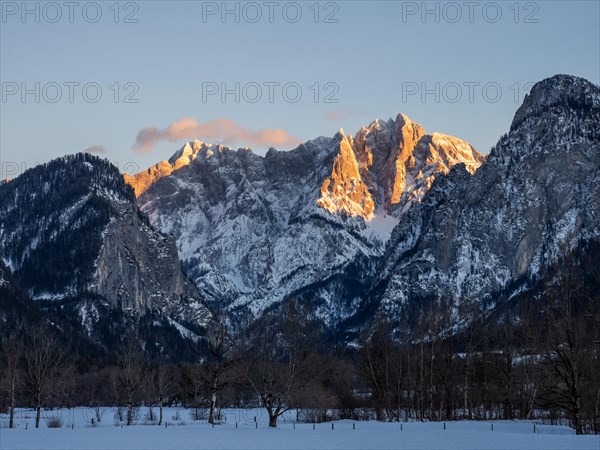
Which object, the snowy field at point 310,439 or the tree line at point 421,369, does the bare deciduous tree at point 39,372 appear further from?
the snowy field at point 310,439

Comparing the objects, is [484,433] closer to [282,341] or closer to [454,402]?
[282,341]

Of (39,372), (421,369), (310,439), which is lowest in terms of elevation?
(310,439)

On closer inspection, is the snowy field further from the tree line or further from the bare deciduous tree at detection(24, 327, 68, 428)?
the bare deciduous tree at detection(24, 327, 68, 428)

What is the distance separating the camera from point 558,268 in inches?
3265

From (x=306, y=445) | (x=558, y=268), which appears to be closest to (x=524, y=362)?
(x=558, y=268)

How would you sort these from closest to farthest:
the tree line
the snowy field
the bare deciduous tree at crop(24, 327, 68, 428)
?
the snowy field < the tree line < the bare deciduous tree at crop(24, 327, 68, 428)

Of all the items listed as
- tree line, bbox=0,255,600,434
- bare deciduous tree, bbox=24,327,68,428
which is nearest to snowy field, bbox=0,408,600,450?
tree line, bbox=0,255,600,434

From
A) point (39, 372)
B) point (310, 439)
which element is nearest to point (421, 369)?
point (310, 439)

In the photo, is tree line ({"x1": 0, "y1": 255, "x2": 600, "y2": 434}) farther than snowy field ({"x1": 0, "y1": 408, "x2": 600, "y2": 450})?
Yes

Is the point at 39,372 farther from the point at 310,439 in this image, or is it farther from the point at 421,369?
the point at 421,369

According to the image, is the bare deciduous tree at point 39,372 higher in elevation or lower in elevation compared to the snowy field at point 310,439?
higher

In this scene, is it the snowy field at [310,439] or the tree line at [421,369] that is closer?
the snowy field at [310,439]

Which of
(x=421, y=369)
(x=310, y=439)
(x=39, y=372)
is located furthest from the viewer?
(x=421, y=369)

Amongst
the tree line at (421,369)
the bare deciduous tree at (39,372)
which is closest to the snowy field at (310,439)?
the tree line at (421,369)
